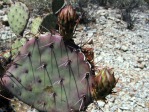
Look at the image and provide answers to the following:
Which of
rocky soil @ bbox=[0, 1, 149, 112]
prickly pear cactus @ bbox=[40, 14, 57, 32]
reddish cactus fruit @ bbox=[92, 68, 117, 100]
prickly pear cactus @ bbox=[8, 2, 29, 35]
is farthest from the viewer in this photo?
rocky soil @ bbox=[0, 1, 149, 112]

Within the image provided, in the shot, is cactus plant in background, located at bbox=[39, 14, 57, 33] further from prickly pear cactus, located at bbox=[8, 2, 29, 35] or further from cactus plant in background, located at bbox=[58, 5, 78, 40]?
cactus plant in background, located at bbox=[58, 5, 78, 40]

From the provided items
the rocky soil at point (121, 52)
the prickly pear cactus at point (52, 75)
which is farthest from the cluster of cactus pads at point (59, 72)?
the rocky soil at point (121, 52)

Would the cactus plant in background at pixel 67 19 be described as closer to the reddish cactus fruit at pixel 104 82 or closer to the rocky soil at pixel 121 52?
the reddish cactus fruit at pixel 104 82

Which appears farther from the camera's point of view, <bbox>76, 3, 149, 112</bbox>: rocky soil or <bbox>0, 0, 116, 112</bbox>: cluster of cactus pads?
<bbox>76, 3, 149, 112</bbox>: rocky soil

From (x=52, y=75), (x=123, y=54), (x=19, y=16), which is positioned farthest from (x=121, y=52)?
(x=52, y=75)

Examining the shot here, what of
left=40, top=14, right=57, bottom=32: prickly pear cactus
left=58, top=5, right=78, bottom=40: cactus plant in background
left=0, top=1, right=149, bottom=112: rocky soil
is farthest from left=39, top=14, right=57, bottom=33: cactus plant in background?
left=0, top=1, right=149, bottom=112: rocky soil

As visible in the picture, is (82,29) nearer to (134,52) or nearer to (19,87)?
(134,52)
